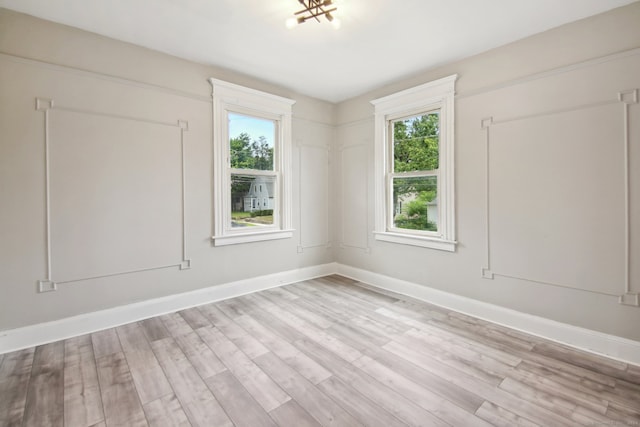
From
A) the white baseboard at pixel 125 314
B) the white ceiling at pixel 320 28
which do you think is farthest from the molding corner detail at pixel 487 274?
the white baseboard at pixel 125 314

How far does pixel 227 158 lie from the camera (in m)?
3.56

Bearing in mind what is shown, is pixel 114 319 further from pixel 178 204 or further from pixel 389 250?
pixel 389 250

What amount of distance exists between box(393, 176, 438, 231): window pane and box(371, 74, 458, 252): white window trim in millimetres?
94

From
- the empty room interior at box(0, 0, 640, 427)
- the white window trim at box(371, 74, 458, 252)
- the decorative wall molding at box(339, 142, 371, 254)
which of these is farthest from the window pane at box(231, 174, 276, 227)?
the white window trim at box(371, 74, 458, 252)

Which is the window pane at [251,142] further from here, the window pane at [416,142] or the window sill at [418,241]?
the window sill at [418,241]

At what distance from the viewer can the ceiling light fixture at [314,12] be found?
2.23 m

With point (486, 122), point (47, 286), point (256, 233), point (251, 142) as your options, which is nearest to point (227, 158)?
point (251, 142)

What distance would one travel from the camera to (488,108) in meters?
2.96

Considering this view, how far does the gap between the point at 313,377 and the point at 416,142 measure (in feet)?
9.72

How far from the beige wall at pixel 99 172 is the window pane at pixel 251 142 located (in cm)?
36

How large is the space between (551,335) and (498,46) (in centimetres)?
278

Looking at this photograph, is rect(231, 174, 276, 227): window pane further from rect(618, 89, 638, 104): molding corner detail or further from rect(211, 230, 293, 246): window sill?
rect(618, 89, 638, 104): molding corner detail

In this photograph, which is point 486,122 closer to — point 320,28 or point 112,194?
point 320,28

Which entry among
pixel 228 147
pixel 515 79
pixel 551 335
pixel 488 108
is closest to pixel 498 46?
pixel 515 79
